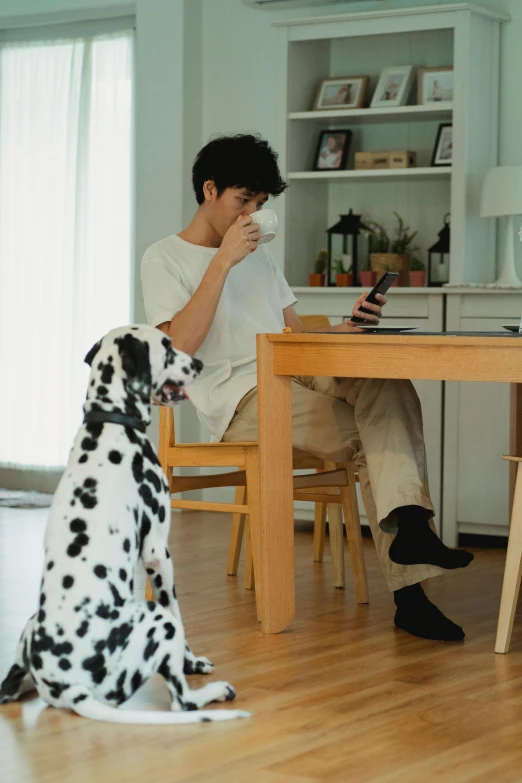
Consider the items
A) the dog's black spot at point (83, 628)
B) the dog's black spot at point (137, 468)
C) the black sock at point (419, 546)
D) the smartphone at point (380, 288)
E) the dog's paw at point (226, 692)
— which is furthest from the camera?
the smartphone at point (380, 288)

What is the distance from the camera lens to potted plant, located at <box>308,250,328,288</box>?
4.96 m

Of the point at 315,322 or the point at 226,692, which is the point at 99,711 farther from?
the point at 315,322

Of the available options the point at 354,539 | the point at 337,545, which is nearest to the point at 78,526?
the point at 354,539

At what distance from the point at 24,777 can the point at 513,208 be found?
3116mm

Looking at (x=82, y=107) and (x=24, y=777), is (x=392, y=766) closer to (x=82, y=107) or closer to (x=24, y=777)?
(x=24, y=777)

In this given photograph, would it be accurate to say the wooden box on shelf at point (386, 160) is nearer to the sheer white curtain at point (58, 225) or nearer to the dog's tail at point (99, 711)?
the sheer white curtain at point (58, 225)

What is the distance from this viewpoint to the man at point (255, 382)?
9.29ft

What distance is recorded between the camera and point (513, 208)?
14.5 ft

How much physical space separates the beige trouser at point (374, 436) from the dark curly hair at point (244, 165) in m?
0.54

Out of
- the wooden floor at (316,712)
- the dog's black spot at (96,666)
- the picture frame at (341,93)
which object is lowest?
the wooden floor at (316,712)

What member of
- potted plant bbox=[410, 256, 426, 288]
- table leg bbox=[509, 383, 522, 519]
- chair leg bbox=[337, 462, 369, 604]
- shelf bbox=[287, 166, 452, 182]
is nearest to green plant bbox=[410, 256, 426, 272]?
potted plant bbox=[410, 256, 426, 288]

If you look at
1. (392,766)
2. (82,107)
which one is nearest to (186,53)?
(82,107)

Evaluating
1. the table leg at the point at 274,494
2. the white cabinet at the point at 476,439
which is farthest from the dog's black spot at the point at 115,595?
the white cabinet at the point at 476,439

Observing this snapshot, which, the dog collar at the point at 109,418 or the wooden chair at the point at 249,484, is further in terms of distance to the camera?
the wooden chair at the point at 249,484
